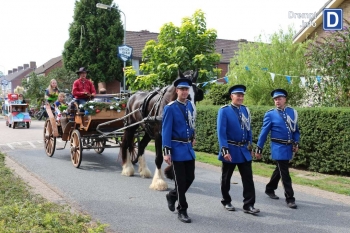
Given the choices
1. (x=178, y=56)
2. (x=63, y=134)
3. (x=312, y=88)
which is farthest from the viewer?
(x=178, y=56)

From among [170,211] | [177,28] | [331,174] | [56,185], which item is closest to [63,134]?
[56,185]

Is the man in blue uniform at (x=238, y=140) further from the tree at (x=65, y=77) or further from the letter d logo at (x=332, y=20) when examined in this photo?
the tree at (x=65, y=77)

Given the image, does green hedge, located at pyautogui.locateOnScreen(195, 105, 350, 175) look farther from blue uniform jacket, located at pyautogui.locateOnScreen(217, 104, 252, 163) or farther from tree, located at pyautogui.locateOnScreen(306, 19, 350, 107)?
blue uniform jacket, located at pyautogui.locateOnScreen(217, 104, 252, 163)

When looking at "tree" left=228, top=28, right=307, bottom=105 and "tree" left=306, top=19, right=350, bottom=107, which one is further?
"tree" left=228, top=28, right=307, bottom=105

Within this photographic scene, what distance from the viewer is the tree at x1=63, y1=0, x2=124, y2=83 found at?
4053 cm

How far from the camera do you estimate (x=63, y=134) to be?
37.0 ft

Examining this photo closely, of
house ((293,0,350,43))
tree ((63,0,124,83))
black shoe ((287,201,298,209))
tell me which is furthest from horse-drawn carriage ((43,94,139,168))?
tree ((63,0,124,83))

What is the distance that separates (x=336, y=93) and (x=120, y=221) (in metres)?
8.50

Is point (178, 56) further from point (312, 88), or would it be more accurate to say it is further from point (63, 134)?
point (63, 134)

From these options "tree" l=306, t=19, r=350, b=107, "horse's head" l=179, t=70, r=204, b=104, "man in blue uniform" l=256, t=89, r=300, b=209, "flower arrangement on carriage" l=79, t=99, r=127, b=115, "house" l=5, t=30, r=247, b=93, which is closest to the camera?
"man in blue uniform" l=256, t=89, r=300, b=209

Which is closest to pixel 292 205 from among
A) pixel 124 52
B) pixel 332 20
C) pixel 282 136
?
pixel 282 136

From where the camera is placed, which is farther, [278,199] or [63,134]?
[63,134]

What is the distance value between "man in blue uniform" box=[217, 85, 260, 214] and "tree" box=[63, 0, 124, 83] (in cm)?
3485

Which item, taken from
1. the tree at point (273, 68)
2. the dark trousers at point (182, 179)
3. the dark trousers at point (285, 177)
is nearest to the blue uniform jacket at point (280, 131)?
the dark trousers at point (285, 177)
